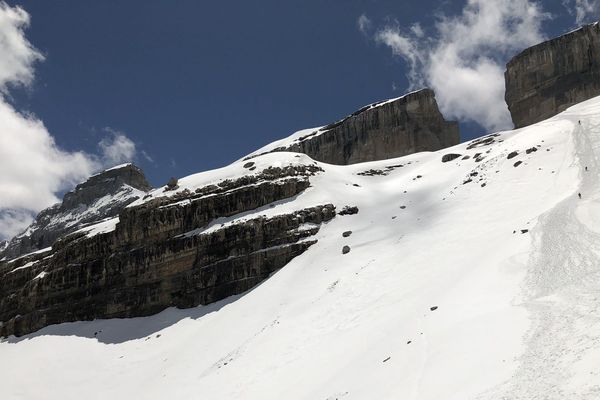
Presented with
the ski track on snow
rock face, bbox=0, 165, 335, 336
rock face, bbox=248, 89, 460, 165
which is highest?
rock face, bbox=248, 89, 460, 165

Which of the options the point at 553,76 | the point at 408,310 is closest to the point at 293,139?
the point at 553,76

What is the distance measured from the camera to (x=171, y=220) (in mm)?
48188

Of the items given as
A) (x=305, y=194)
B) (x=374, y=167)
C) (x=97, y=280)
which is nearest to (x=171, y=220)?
(x=97, y=280)

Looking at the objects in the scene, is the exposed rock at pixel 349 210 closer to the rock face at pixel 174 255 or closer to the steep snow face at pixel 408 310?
the steep snow face at pixel 408 310

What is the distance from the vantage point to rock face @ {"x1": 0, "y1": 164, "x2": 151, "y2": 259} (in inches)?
5782

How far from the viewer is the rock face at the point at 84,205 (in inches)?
5782

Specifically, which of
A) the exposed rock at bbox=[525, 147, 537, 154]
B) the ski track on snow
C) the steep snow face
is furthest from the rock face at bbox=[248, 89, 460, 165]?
the ski track on snow

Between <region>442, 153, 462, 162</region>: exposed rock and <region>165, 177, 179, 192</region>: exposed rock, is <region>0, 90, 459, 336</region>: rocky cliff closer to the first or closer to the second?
<region>165, 177, 179, 192</region>: exposed rock

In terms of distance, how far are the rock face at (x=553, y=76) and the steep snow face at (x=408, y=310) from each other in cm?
2728

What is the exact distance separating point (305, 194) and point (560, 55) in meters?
55.4

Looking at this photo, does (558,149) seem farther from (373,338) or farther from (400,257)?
(373,338)

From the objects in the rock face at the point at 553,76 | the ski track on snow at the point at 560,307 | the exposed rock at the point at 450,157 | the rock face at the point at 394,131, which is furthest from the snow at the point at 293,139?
the ski track on snow at the point at 560,307

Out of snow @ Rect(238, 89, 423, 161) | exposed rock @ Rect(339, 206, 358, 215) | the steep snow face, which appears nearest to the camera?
the steep snow face

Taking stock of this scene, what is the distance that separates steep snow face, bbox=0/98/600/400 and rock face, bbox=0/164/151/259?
105267 mm
